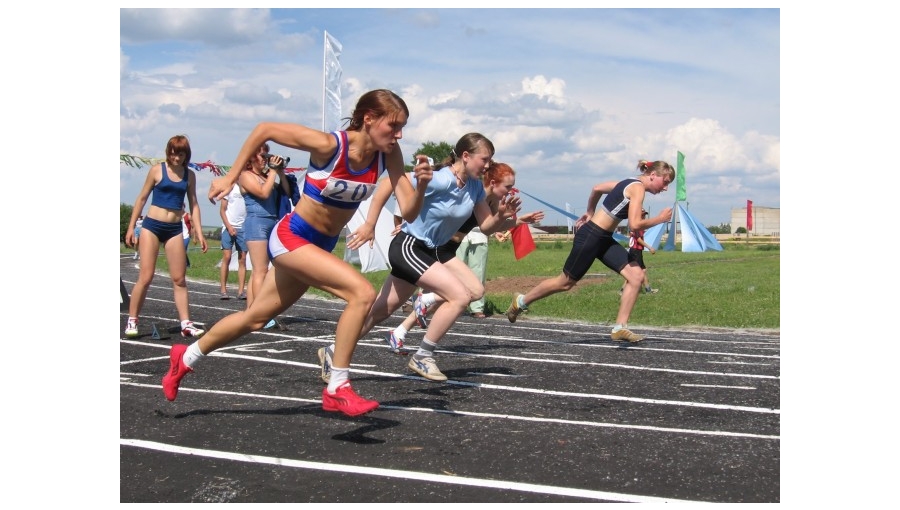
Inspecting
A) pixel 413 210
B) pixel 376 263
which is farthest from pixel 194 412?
pixel 376 263

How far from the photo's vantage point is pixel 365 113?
589 centimetres

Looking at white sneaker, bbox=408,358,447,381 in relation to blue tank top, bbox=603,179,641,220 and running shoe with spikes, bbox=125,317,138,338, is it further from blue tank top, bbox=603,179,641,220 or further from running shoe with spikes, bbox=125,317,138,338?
running shoe with spikes, bbox=125,317,138,338

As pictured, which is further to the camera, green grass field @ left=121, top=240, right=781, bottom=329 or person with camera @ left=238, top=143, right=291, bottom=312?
green grass field @ left=121, top=240, right=781, bottom=329

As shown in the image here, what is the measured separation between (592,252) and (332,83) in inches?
549

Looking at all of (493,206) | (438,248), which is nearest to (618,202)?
(493,206)

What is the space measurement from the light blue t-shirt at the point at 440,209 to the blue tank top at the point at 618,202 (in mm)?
2849

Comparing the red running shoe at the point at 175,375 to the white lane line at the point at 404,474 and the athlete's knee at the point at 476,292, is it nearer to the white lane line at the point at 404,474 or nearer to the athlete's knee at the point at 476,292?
the white lane line at the point at 404,474

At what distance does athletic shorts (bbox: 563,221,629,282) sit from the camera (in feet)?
34.7

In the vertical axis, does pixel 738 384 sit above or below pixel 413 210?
below

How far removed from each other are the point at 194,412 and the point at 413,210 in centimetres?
198

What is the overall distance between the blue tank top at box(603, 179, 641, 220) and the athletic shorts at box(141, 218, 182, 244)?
15.3 ft

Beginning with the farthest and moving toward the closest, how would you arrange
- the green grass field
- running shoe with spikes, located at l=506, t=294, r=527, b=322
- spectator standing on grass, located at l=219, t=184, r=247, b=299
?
spectator standing on grass, located at l=219, t=184, r=247, b=299 < the green grass field < running shoe with spikes, located at l=506, t=294, r=527, b=322

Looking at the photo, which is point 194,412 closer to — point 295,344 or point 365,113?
point 365,113

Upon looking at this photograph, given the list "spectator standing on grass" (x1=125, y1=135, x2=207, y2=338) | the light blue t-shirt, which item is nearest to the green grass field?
"spectator standing on grass" (x1=125, y1=135, x2=207, y2=338)
